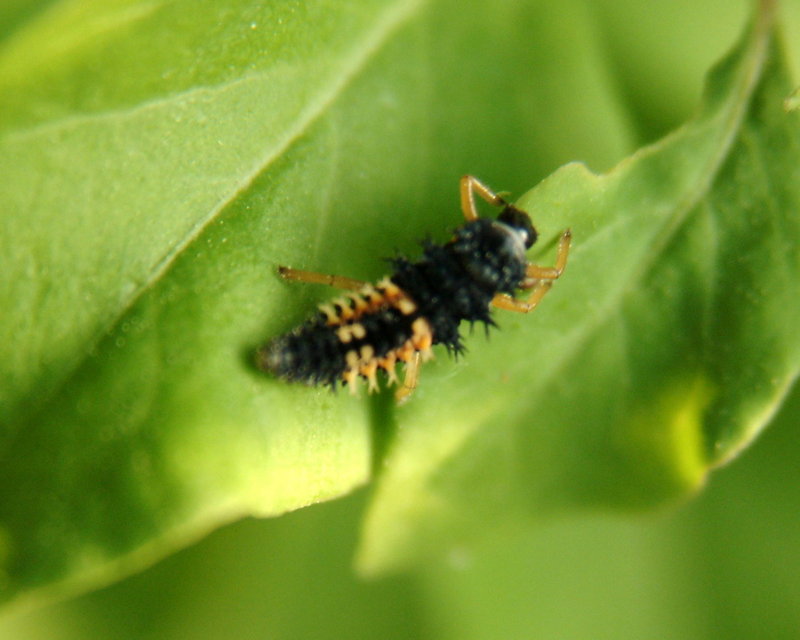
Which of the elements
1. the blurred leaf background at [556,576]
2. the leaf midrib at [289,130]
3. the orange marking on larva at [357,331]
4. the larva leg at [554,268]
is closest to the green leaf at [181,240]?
the leaf midrib at [289,130]

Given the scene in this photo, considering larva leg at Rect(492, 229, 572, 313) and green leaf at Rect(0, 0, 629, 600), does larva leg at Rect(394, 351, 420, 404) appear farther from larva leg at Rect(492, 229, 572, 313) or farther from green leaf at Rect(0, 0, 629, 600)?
larva leg at Rect(492, 229, 572, 313)

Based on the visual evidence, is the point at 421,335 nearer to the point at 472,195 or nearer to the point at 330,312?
the point at 330,312

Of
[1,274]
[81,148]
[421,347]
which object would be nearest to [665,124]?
[421,347]

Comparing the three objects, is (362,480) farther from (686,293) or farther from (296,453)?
(686,293)

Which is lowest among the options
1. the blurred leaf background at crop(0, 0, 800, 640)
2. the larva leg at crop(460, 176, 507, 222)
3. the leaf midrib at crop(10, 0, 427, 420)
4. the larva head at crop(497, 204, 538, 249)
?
the blurred leaf background at crop(0, 0, 800, 640)

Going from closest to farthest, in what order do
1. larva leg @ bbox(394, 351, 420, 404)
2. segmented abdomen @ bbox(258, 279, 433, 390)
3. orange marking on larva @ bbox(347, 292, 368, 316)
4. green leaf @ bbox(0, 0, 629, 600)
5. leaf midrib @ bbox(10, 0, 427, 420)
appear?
green leaf @ bbox(0, 0, 629, 600) → leaf midrib @ bbox(10, 0, 427, 420) → segmented abdomen @ bbox(258, 279, 433, 390) → larva leg @ bbox(394, 351, 420, 404) → orange marking on larva @ bbox(347, 292, 368, 316)

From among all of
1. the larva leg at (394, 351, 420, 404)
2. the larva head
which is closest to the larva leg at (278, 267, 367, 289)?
the larva leg at (394, 351, 420, 404)
